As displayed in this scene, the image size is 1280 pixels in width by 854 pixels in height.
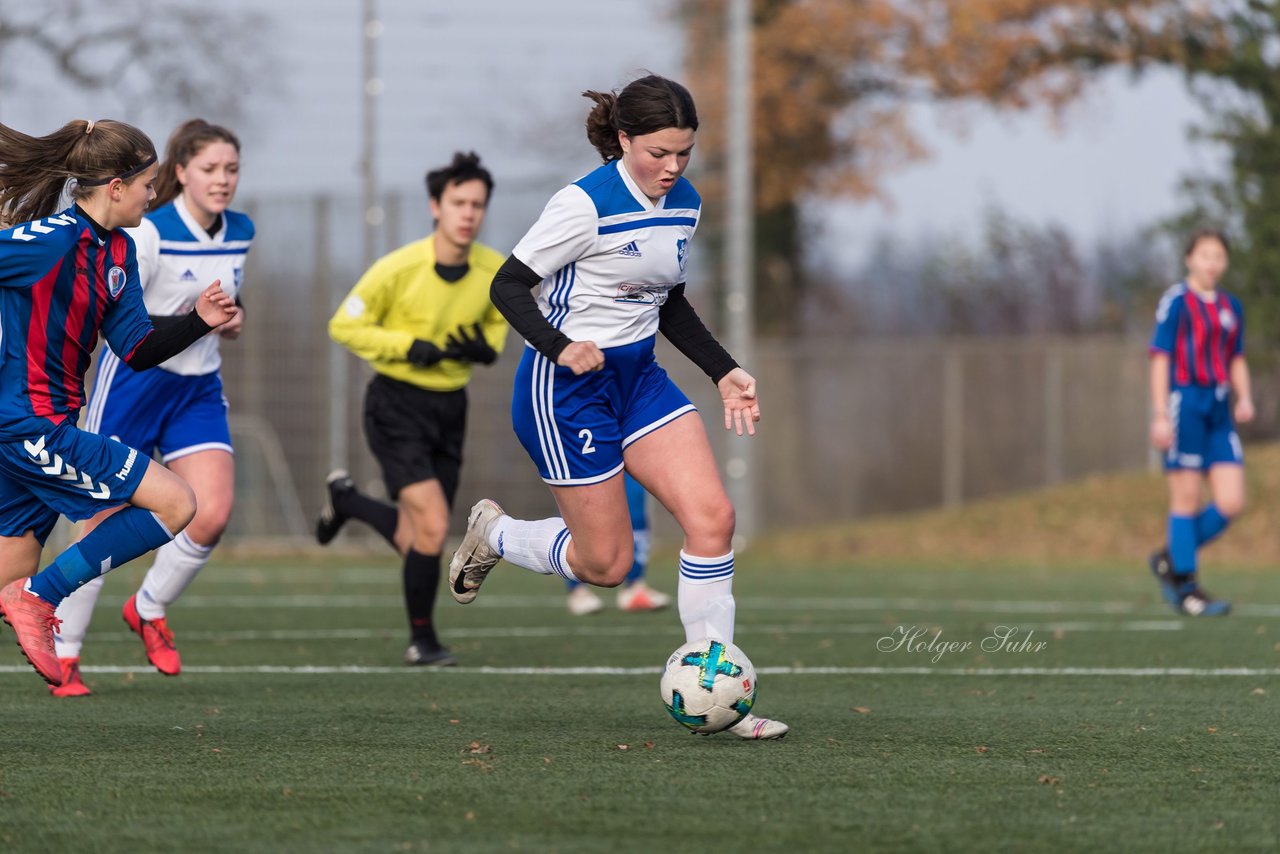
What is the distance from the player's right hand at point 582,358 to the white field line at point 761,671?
244 cm

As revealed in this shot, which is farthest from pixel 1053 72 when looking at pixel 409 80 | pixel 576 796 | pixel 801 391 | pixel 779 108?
pixel 576 796

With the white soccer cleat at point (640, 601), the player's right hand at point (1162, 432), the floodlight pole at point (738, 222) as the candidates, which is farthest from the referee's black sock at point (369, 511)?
the floodlight pole at point (738, 222)

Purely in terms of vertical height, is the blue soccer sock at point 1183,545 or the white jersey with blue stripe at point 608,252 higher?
the white jersey with blue stripe at point 608,252

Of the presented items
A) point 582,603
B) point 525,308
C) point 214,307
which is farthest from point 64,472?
point 582,603

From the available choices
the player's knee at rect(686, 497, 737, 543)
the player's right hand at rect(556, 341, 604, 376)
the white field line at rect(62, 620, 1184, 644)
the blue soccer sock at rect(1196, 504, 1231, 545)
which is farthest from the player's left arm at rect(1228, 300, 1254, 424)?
the player's right hand at rect(556, 341, 604, 376)

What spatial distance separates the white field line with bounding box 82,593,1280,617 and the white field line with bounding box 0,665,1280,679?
3096 mm

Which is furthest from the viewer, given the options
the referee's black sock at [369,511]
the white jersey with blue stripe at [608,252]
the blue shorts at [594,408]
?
the referee's black sock at [369,511]

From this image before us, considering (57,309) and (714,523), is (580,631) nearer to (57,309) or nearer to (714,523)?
(714,523)

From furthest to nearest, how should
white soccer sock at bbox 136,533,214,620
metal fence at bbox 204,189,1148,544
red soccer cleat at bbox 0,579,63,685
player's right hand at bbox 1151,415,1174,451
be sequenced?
metal fence at bbox 204,189,1148,544 → player's right hand at bbox 1151,415,1174,451 → white soccer sock at bbox 136,533,214,620 → red soccer cleat at bbox 0,579,63,685

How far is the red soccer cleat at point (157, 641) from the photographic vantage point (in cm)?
727

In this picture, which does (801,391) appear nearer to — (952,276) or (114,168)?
(952,276)

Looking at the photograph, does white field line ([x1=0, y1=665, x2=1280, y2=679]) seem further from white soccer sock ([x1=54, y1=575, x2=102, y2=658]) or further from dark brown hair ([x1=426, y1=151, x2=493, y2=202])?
dark brown hair ([x1=426, y1=151, x2=493, y2=202])

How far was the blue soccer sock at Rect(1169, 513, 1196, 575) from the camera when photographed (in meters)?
10.2

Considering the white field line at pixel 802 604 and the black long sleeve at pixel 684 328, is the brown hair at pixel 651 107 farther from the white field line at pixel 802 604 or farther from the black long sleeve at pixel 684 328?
the white field line at pixel 802 604
